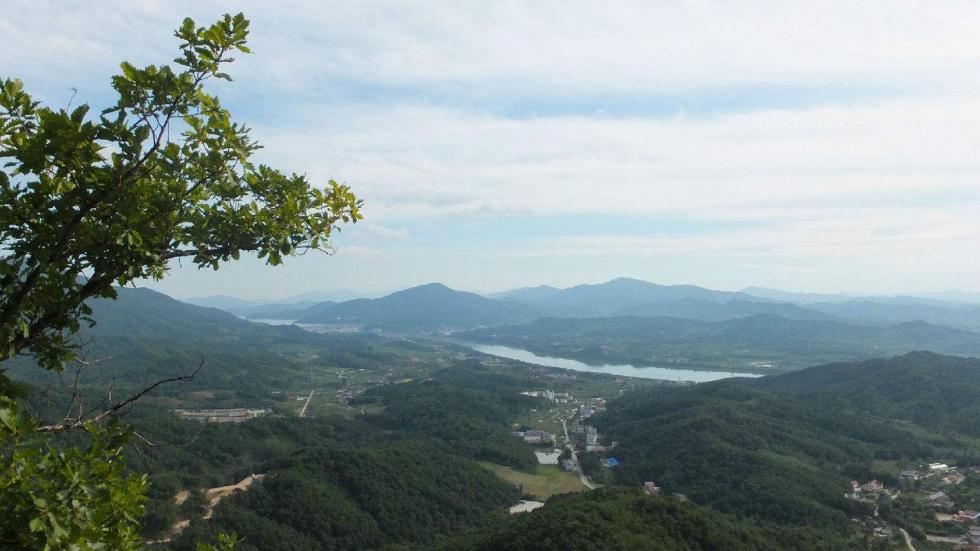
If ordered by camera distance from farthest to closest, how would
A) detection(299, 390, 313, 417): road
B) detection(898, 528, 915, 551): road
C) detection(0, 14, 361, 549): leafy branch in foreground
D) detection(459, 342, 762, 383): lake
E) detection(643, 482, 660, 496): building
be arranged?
detection(459, 342, 762, 383): lake
detection(299, 390, 313, 417): road
detection(643, 482, 660, 496): building
detection(898, 528, 915, 551): road
detection(0, 14, 361, 549): leafy branch in foreground

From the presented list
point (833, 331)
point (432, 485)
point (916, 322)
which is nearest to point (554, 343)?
point (833, 331)

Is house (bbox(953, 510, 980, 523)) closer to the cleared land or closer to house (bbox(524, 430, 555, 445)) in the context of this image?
the cleared land

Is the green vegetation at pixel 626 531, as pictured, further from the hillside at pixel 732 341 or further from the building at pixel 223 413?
the hillside at pixel 732 341

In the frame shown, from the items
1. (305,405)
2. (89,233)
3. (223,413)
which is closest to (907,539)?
(89,233)

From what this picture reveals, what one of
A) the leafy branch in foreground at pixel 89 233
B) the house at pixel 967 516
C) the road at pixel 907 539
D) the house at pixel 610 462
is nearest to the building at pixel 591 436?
the house at pixel 610 462

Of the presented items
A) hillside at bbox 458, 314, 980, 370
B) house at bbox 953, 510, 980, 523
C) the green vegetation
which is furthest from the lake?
the green vegetation

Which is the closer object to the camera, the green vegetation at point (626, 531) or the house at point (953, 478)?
the green vegetation at point (626, 531)
